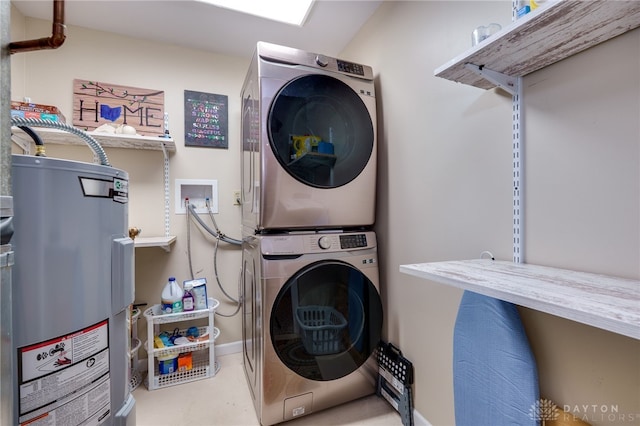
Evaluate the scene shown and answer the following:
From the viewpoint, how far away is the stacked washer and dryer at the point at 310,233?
51.3 inches

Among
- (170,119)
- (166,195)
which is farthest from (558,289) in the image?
(170,119)

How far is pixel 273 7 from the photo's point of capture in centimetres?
163

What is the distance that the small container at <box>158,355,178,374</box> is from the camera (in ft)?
5.82

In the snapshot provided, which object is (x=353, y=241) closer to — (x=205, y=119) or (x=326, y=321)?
(x=326, y=321)

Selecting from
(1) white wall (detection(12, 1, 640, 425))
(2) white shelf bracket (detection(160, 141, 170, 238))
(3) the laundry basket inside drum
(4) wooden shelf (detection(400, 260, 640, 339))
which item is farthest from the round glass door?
(2) white shelf bracket (detection(160, 141, 170, 238))

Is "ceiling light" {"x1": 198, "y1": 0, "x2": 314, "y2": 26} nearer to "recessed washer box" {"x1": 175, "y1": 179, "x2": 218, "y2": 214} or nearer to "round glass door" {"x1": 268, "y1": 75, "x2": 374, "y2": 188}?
"round glass door" {"x1": 268, "y1": 75, "x2": 374, "y2": 188}

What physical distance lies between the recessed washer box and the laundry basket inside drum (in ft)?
3.94

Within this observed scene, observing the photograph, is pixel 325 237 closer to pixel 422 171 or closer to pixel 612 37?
pixel 422 171

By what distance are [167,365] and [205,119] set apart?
1777 millimetres

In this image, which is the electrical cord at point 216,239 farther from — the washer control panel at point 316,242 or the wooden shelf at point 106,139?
the washer control panel at point 316,242

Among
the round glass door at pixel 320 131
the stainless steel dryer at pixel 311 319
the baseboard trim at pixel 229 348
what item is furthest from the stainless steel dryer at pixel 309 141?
the baseboard trim at pixel 229 348

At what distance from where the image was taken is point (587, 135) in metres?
0.76

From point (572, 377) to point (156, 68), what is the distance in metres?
2.77

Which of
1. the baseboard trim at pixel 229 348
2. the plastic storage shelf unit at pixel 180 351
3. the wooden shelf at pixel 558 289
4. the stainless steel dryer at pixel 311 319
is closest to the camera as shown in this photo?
the wooden shelf at pixel 558 289
